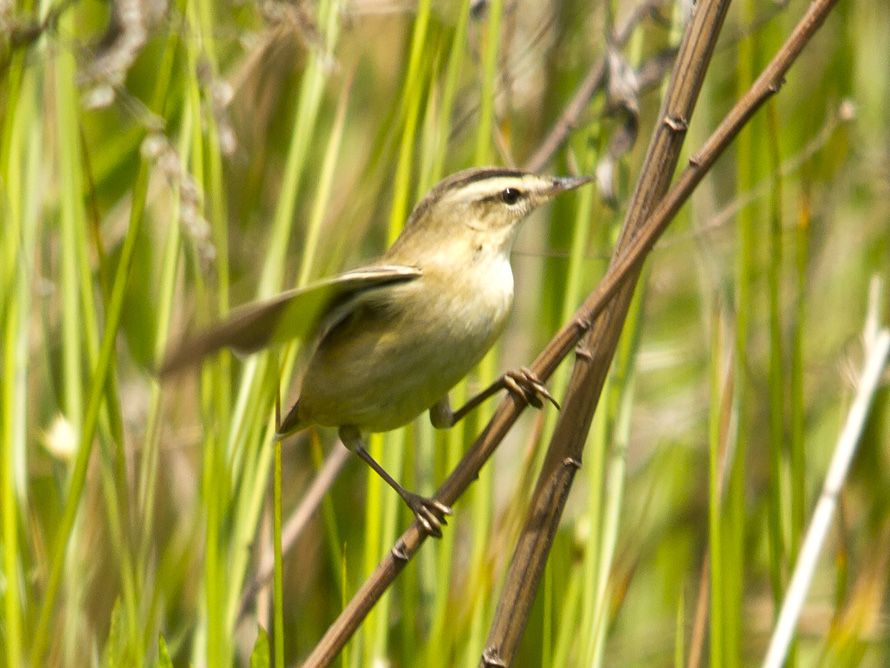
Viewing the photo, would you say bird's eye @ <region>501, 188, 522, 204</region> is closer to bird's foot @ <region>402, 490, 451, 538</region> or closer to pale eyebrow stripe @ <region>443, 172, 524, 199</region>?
pale eyebrow stripe @ <region>443, 172, 524, 199</region>

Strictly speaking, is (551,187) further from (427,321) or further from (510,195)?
(427,321)

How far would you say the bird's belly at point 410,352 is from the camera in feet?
6.01

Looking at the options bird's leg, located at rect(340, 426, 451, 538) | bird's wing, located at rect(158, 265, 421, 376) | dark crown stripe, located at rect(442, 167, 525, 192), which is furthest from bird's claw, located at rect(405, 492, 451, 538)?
dark crown stripe, located at rect(442, 167, 525, 192)

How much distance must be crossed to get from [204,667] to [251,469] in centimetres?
32

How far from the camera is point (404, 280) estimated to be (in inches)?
73.0

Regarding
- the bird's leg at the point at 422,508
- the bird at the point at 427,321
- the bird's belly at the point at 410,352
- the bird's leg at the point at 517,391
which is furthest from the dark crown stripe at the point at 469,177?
the bird's leg at the point at 422,508

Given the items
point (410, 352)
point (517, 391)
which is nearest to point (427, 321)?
point (410, 352)

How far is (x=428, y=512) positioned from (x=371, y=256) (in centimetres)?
128

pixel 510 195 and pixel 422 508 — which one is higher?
pixel 510 195

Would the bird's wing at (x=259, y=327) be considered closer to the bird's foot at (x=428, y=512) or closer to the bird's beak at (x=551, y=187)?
the bird's foot at (x=428, y=512)

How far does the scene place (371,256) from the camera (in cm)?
298

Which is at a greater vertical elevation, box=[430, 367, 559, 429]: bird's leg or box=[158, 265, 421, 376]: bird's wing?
box=[158, 265, 421, 376]: bird's wing

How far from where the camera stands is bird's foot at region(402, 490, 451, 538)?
1.72 metres

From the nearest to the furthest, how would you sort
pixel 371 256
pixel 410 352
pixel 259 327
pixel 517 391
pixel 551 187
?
pixel 259 327 < pixel 517 391 < pixel 410 352 < pixel 551 187 < pixel 371 256
